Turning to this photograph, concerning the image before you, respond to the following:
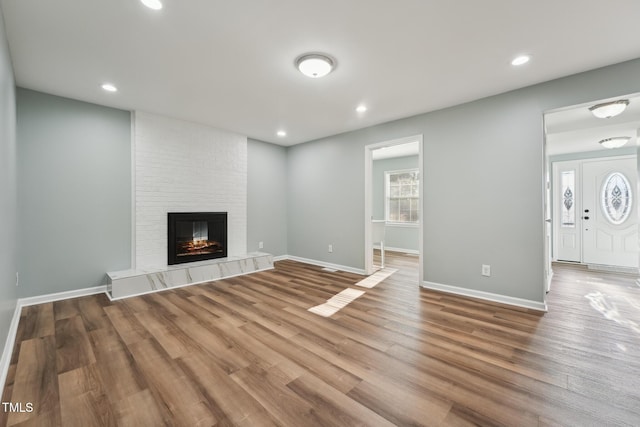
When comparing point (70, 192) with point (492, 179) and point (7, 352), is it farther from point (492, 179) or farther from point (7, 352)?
point (492, 179)

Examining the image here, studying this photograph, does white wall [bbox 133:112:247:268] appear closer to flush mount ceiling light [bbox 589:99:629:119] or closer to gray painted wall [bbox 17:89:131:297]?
gray painted wall [bbox 17:89:131:297]

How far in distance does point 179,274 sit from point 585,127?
6666 mm

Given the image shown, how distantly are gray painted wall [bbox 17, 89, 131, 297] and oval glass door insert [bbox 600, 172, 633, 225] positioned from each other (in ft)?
29.6

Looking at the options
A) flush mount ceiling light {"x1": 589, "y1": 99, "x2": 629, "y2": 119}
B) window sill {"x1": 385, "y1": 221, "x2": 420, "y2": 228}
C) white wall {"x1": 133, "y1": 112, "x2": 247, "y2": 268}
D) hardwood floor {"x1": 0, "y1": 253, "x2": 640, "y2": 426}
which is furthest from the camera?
window sill {"x1": 385, "y1": 221, "x2": 420, "y2": 228}

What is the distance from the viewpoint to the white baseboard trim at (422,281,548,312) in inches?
117

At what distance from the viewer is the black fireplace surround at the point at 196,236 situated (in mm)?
4215

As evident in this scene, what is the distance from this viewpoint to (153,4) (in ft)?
5.99

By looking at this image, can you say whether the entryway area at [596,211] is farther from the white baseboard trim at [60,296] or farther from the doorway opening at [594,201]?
the white baseboard trim at [60,296]

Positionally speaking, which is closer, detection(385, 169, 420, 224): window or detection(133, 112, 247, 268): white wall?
detection(133, 112, 247, 268): white wall

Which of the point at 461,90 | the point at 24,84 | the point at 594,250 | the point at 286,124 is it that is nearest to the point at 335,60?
the point at 461,90

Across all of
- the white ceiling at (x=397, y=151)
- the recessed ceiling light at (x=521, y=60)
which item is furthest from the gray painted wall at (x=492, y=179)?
the white ceiling at (x=397, y=151)

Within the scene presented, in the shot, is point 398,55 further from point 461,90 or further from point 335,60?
point 461,90

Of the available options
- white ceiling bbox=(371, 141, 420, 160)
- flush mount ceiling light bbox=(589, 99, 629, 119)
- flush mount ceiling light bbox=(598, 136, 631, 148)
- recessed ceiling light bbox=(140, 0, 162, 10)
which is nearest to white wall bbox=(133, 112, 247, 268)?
recessed ceiling light bbox=(140, 0, 162, 10)

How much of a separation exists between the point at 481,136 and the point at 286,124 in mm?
2939
